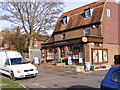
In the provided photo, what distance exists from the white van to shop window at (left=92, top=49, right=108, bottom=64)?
8805mm

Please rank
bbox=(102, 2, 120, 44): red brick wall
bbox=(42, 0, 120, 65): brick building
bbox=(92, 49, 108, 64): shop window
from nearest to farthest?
1. bbox=(92, 49, 108, 64): shop window
2. bbox=(42, 0, 120, 65): brick building
3. bbox=(102, 2, 120, 44): red brick wall

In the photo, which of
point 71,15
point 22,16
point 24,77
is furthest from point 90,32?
point 24,77

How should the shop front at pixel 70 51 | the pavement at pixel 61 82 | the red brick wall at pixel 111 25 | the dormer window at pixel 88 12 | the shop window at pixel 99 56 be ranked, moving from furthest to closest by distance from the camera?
1. the dormer window at pixel 88 12
2. the red brick wall at pixel 111 25
3. the shop window at pixel 99 56
4. the shop front at pixel 70 51
5. the pavement at pixel 61 82

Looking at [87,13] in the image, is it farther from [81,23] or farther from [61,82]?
[61,82]

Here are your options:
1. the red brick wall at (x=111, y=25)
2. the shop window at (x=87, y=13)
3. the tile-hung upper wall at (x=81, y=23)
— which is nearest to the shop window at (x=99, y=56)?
the red brick wall at (x=111, y=25)

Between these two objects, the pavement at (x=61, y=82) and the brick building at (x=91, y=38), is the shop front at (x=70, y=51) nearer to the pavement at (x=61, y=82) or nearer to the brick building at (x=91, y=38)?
the brick building at (x=91, y=38)

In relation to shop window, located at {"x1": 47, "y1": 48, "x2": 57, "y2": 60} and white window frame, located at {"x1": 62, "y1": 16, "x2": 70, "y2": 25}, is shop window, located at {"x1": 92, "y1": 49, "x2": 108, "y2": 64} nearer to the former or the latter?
shop window, located at {"x1": 47, "y1": 48, "x2": 57, "y2": 60}

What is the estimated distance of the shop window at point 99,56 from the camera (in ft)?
67.5

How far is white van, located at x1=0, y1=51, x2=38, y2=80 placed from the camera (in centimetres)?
1310

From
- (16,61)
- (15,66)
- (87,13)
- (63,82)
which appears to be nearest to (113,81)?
(63,82)

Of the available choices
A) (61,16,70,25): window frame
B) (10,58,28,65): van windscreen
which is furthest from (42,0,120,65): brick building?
(10,58,28,65): van windscreen

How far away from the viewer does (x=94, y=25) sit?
24.9 m

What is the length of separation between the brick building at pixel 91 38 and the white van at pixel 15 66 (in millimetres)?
7989

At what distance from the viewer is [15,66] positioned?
13.6m
